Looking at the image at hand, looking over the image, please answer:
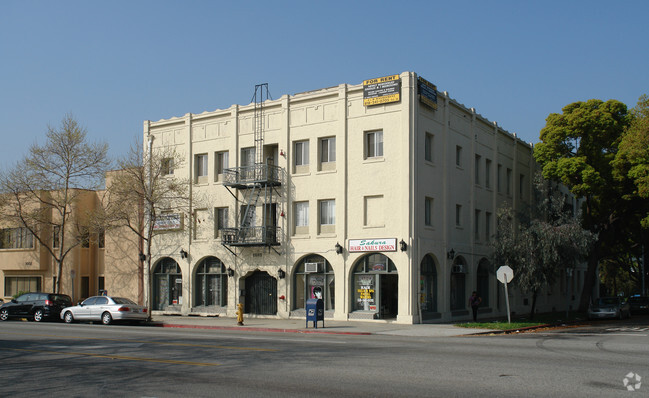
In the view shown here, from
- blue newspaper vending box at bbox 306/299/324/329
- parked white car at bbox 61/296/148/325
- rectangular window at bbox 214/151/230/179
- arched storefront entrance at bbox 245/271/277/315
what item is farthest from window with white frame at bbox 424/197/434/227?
parked white car at bbox 61/296/148/325

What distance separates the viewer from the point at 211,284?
35469 millimetres

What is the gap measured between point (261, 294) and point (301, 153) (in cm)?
770

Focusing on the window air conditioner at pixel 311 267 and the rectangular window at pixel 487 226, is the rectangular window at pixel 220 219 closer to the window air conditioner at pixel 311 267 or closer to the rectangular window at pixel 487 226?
the window air conditioner at pixel 311 267

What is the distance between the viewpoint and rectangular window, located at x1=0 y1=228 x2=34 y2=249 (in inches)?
1719

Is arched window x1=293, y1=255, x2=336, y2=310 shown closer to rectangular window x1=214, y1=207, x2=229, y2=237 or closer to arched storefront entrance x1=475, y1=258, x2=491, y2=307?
rectangular window x1=214, y1=207, x2=229, y2=237

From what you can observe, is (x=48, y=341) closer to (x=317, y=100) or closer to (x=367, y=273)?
(x=367, y=273)

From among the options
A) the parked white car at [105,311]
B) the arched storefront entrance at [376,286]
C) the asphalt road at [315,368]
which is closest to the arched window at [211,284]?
the parked white car at [105,311]

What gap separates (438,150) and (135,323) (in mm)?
17109

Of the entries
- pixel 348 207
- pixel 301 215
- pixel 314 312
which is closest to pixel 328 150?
pixel 348 207

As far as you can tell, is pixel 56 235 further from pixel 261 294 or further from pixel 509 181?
pixel 509 181

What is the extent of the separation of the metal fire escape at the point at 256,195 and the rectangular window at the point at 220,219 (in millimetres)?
705

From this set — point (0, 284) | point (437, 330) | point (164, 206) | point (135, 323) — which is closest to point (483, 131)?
point (437, 330)

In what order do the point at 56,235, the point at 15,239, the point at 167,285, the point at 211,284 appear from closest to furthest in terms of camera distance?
the point at 211,284, the point at 167,285, the point at 56,235, the point at 15,239

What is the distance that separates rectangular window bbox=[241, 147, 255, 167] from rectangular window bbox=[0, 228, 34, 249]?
18270mm
